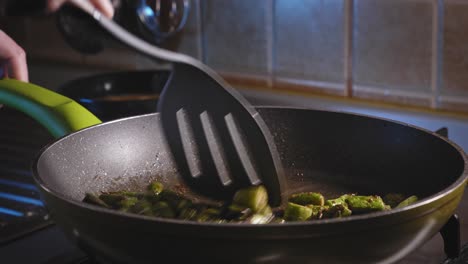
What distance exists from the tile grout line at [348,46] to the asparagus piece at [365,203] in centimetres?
45

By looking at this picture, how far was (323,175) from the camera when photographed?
84cm

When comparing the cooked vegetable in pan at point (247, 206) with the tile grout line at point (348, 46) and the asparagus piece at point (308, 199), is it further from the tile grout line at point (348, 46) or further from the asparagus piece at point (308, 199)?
the tile grout line at point (348, 46)

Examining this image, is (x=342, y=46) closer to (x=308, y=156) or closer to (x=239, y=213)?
(x=308, y=156)

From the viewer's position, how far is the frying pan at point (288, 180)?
19.2 inches

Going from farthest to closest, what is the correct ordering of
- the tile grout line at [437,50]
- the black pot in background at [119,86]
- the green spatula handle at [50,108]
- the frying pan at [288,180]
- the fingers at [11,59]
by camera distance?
the black pot in background at [119,86]
the tile grout line at [437,50]
the fingers at [11,59]
the green spatula handle at [50,108]
the frying pan at [288,180]

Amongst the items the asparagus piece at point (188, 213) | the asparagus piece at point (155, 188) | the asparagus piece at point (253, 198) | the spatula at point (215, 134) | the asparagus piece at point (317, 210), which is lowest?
the asparagus piece at point (155, 188)

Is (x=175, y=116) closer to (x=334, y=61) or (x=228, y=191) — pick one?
(x=228, y=191)

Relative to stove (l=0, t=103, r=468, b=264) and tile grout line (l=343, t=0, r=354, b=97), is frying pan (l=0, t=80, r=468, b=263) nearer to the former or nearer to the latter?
stove (l=0, t=103, r=468, b=264)

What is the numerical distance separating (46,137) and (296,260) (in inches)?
28.1

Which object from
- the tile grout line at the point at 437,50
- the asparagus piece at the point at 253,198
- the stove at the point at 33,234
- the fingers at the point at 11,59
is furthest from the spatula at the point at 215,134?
the tile grout line at the point at 437,50

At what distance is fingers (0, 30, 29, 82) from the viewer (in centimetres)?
94

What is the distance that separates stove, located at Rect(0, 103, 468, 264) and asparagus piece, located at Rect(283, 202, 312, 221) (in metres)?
0.10

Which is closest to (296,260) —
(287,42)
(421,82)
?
(421,82)

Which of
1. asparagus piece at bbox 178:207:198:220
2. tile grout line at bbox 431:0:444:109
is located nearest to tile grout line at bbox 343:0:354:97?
tile grout line at bbox 431:0:444:109
